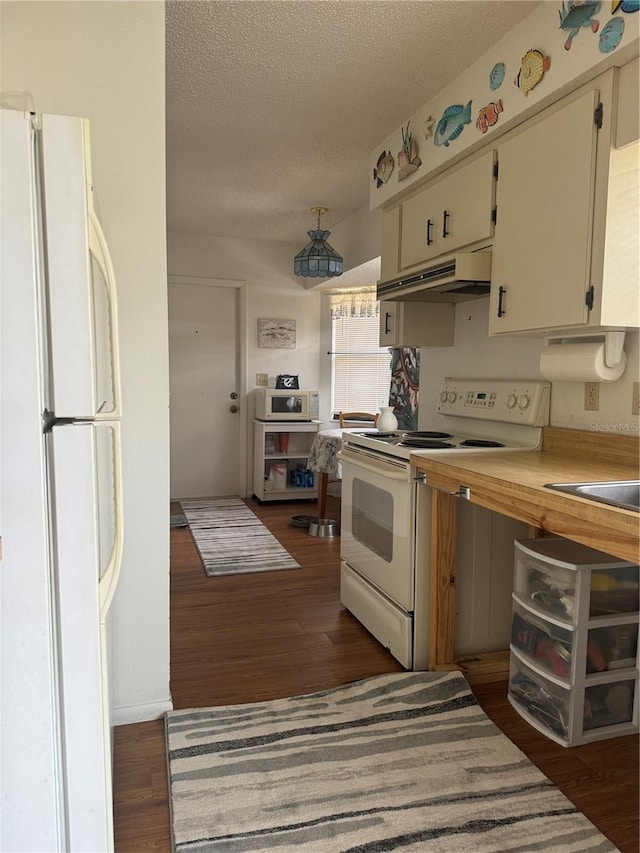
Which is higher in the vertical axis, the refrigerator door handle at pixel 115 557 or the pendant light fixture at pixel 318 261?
the pendant light fixture at pixel 318 261

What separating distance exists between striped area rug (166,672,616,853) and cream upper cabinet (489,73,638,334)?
54.1 inches

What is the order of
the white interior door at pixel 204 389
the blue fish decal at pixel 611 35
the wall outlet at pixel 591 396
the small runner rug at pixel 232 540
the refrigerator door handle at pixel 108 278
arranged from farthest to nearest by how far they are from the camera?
the white interior door at pixel 204 389 → the small runner rug at pixel 232 540 → the wall outlet at pixel 591 396 → the blue fish decal at pixel 611 35 → the refrigerator door handle at pixel 108 278

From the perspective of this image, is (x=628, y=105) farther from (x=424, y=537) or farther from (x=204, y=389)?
(x=204, y=389)

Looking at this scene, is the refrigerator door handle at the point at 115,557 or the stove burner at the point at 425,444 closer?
the refrigerator door handle at the point at 115,557

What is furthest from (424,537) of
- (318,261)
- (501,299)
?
(318,261)

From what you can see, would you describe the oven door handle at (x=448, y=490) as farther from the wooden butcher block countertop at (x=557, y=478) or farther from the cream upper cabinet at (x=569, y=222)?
the cream upper cabinet at (x=569, y=222)

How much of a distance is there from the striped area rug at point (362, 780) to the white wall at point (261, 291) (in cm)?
377

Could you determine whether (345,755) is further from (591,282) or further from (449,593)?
(591,282)

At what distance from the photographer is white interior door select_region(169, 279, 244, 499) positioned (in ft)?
18.0

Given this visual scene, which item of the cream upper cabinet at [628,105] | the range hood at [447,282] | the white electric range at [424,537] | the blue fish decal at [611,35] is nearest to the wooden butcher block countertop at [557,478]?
the white electric range at [424,537]

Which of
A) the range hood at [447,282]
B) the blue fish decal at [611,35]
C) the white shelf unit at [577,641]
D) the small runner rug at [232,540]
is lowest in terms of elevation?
the small runner rug at [232,540]

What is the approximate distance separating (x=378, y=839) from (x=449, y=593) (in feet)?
3.10

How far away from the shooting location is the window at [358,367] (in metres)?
5.75

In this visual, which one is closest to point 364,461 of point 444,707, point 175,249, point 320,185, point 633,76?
point 444,707
